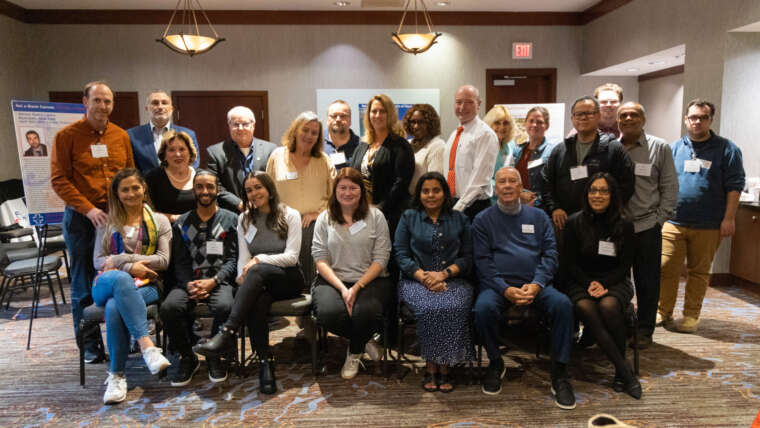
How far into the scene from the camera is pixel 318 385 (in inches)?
104

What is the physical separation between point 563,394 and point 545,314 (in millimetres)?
403

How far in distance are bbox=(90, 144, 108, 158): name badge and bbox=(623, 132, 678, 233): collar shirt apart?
10.8 ft

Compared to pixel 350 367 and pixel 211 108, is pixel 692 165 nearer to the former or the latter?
pixel 350 367

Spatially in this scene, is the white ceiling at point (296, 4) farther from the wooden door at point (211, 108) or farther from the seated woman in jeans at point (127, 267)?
the seated woman in jeans at point (127, 267)

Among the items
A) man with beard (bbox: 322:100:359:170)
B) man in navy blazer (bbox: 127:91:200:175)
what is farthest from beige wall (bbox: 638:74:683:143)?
man in navy blazer (bbox: 127:91:200:175)

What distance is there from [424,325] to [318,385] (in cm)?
70

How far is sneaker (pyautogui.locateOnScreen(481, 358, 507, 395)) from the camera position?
8.23ft

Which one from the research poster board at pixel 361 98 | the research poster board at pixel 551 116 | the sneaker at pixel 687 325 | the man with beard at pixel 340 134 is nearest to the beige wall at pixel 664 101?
the research poster board at pixel 551 116

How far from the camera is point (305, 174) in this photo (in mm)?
3104

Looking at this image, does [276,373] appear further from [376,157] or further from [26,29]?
[26,29]

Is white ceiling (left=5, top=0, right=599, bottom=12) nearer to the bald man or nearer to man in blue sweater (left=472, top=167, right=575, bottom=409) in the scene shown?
the bald man

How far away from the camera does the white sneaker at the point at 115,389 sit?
8.09 ft

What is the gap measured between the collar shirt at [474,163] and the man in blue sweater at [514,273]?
0.79 feet

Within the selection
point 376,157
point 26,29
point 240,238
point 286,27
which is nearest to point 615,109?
point 376,157
